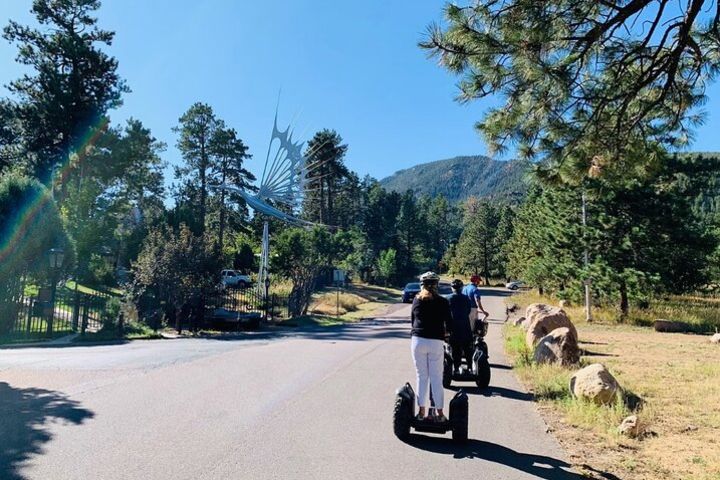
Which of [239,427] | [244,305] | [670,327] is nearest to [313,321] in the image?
[244,305]

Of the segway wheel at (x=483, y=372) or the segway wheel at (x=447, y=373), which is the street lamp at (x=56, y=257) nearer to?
the segway wheel at (x=447, y=373)

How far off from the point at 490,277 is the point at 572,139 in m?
83.0

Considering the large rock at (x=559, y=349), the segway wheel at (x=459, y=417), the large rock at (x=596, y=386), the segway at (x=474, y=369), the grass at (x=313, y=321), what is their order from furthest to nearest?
the grass at (x=313, y=321)
the large rock at (x=559, y=349)
the segway at (x=474, y=369)
the large rock at (x=596, y=386)
the segway wheel at (x=459, y=417)

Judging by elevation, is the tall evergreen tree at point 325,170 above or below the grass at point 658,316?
above

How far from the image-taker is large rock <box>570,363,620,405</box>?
741 cm

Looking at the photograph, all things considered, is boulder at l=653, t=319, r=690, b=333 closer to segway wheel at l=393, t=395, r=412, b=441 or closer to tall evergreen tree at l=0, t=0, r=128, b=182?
segway wheel at l=393, t=395, r=412, b=441

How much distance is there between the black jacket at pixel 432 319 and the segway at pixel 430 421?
687 mm

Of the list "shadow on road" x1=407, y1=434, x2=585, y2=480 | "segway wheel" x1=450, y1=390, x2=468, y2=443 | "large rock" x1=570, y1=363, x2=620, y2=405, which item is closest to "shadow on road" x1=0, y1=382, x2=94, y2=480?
"shadow on road" x1=407, y1=434, x2=585, y2=480

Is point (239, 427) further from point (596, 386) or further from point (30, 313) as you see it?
point (30, 313)

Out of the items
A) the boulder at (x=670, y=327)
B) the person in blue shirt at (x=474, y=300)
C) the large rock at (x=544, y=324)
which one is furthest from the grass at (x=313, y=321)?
the person in blue shirt at (x=474, y=300)

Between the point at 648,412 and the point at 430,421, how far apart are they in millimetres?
3617

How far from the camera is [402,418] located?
571 centimetres

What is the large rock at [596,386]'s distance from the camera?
7414mm

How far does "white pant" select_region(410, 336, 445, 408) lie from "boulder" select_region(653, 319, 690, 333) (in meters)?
18.9
